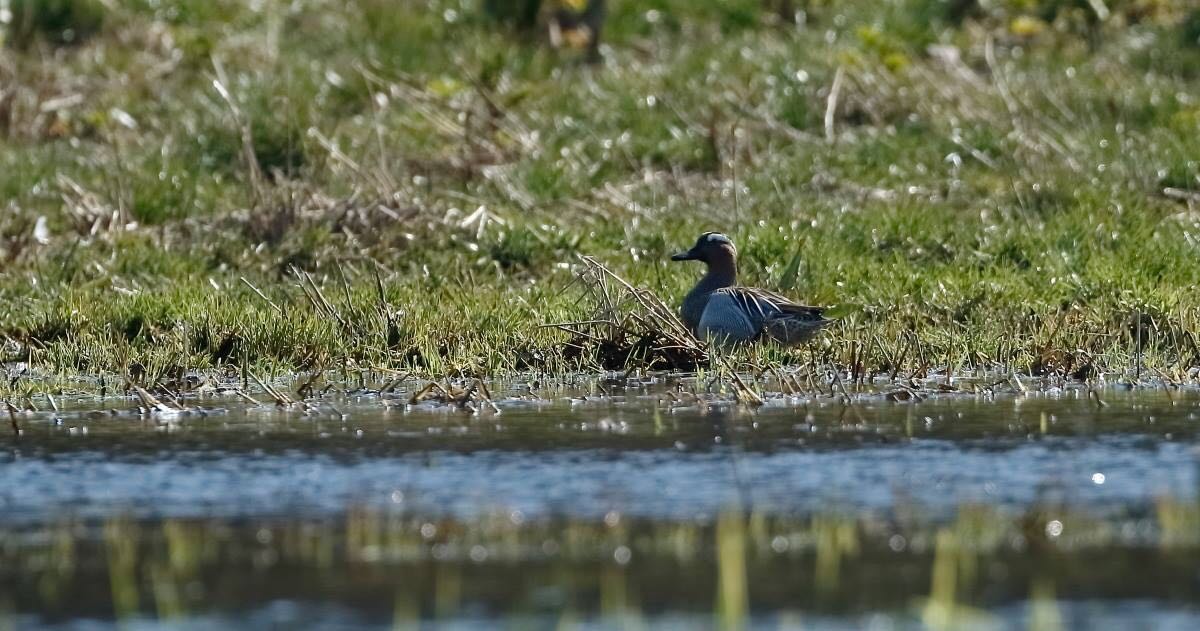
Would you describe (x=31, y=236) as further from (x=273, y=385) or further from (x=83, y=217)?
(x=273, y=385)

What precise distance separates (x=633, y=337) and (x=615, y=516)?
366 cm

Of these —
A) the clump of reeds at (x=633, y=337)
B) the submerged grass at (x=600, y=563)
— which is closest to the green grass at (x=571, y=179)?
the clump of reeds at (x=633, y=337)

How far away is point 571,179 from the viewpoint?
1375 cm

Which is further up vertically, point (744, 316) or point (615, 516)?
point (744, 316)

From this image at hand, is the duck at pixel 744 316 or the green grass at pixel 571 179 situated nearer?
the duck at pixel 744 316

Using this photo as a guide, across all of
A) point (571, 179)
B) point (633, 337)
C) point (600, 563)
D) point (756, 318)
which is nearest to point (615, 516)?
point (600, 563)

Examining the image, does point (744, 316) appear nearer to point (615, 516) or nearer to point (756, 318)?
point (756, 318)

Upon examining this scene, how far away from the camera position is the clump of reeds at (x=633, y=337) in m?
9.79

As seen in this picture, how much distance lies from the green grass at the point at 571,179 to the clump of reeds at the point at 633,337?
11cm

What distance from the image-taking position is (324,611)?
5266 mm

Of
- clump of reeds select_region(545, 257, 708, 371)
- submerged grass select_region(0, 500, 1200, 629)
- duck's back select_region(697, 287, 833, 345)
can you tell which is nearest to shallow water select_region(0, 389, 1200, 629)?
submerged grass select_region(0, 500, 1200, 629)

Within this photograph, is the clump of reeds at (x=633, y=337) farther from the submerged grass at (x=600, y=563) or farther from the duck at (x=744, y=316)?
the submerged grass at (x=600, y=563)

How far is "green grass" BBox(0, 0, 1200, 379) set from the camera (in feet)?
34.2

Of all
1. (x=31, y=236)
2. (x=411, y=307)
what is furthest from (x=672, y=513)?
(x=31, y=236)
